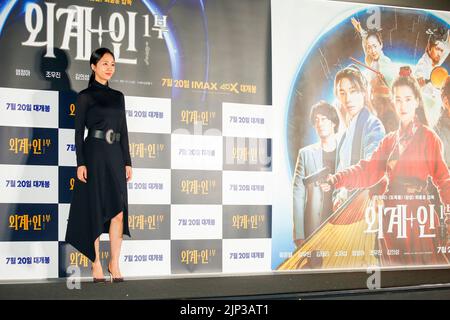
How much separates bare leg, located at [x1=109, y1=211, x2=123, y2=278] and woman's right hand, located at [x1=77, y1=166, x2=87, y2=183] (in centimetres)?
35

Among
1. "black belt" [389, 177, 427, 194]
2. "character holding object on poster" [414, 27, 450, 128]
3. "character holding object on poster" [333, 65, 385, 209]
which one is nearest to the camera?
"character holding object on poster" [333, 65, 385, 209]

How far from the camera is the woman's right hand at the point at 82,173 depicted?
427 cm

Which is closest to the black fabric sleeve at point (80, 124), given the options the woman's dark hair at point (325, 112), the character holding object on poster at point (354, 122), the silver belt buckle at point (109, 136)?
the silver belt buckle at point (109, 136)

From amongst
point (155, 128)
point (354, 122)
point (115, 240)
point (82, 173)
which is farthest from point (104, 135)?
point (354, 122)

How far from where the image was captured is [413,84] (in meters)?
5.35

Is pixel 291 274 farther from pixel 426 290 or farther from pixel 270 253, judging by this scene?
pixel 426 290

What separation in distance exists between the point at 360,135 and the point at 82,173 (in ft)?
7.66

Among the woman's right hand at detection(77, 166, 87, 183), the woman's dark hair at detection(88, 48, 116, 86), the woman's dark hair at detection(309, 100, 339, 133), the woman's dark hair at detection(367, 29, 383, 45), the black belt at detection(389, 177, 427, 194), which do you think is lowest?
the black belt at detection(389, 177, 427, 194)

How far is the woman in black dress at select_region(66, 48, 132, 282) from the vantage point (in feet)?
14.0

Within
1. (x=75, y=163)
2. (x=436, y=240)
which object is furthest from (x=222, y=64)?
(x=436, y=240)

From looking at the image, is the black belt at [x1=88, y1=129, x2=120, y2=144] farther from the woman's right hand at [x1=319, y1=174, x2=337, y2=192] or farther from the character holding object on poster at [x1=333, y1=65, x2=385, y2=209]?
the character holding object on poster at [x1=333, y1=65, x2=385, y2=209]

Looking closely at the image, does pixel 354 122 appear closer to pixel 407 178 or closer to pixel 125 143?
pixel 407 178

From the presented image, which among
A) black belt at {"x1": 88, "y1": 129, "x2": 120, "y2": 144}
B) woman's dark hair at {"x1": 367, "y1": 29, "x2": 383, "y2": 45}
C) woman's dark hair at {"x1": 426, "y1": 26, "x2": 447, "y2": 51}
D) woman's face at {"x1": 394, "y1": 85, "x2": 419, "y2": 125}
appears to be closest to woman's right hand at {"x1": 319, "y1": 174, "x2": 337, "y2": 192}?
woman's face at {"x1": 394, "y1": 85, "x2": 419, "y2": 125}

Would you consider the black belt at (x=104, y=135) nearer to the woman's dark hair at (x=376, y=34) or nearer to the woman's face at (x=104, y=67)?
the woman's face at (x=104, y=67)
